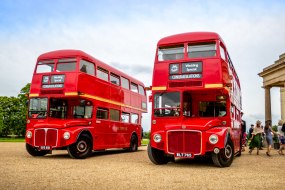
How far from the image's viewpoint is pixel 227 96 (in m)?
10.9

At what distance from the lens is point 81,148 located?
1327 centimetres

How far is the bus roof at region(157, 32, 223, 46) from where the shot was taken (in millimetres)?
10870

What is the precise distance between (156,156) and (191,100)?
2168mm

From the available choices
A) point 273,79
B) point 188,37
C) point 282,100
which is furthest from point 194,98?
point 282,100

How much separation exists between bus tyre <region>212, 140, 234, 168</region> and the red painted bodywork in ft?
0.99

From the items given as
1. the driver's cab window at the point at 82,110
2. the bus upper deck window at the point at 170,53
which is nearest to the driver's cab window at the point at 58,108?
the driver's cab window at the point at 82,110

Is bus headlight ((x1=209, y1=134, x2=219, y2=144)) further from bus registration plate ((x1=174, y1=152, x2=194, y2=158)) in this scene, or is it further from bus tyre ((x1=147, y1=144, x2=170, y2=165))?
bus tyre ((x1=147, y1=144, x2=170, y2=165))

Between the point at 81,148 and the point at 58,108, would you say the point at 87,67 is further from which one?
the point at 81,148

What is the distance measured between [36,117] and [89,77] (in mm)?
2574

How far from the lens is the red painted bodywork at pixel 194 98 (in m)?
9.77

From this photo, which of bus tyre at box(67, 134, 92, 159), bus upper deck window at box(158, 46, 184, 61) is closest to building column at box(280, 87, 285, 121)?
bus tyre at box(67, 134, 92, 159)

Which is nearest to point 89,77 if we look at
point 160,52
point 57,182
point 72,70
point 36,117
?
point 72,70

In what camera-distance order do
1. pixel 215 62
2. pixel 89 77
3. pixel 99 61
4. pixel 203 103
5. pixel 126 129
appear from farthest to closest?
pixel 126 129, pixel 99 61, pixel 89 77, pixel 203 103, pixel 215 62

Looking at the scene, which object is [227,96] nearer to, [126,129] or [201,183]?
[201,183]
